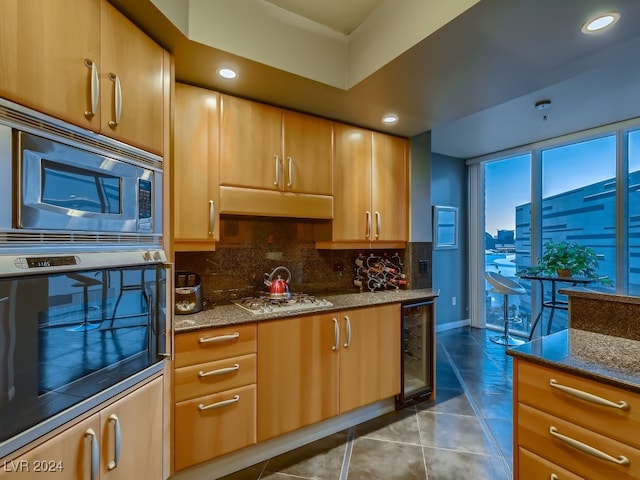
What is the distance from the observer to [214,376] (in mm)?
1730

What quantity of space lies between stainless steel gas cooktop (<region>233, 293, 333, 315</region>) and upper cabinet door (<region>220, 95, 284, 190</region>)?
0.79 metres

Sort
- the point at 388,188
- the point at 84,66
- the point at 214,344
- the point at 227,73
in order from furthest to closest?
the point at 388,188
the point at 227,73
the point at 214,344
the point at 84,66

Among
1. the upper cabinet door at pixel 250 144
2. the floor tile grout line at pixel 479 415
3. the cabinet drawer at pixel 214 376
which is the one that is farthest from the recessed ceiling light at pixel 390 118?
the floor tile grout line at pixel 479 415

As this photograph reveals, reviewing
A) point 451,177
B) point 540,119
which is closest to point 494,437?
point 540,119

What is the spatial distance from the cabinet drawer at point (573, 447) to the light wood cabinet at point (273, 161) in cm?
172

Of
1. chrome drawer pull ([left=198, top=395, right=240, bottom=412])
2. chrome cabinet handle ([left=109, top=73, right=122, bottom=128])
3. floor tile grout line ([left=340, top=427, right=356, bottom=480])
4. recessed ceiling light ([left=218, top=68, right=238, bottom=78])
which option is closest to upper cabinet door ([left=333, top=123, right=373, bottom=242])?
recessed ceiling light ([left=218, top=68, right=238, bottom=78])

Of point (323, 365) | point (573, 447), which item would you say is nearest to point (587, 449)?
point (573, 447)

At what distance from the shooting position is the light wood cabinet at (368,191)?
2547mm

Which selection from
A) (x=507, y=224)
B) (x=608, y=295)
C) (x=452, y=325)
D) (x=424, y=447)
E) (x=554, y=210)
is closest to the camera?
(x=608, y=295)

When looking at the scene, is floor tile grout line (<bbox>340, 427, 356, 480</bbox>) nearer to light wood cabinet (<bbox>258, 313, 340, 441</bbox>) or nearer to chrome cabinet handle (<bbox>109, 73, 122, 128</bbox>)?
light wood cabinet (<bbox>258, 313, 340, 441</bbox>)

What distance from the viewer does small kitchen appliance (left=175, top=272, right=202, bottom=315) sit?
1903 millimetres

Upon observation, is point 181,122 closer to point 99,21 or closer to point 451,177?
point 99,21

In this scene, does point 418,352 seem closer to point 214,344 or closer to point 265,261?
point 265,261

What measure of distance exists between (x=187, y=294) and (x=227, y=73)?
1.33 metres
